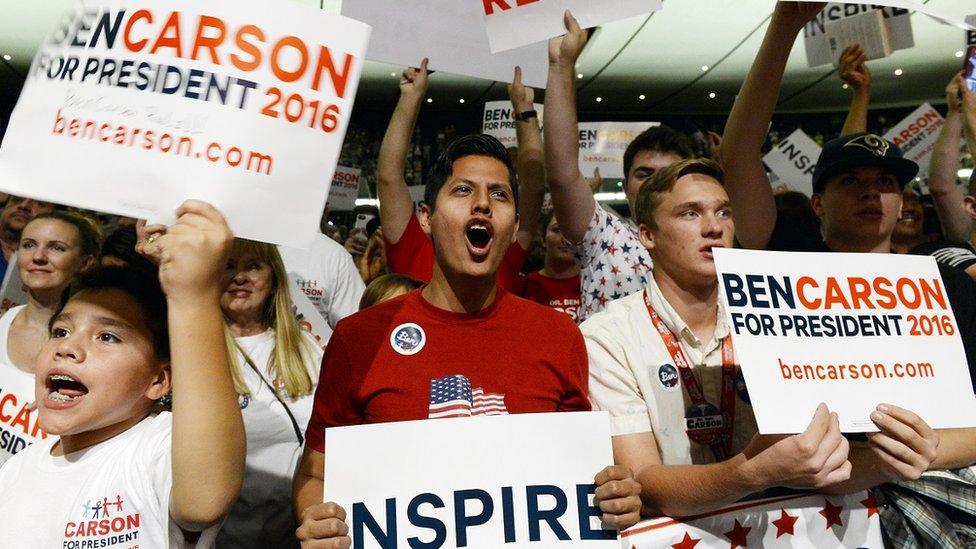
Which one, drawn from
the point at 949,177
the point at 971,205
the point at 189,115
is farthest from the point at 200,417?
the point at 949,177

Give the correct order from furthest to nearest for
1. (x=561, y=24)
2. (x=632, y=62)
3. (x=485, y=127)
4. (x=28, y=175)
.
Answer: (x=632, y=62)
(x=485, y=127)
(x=561, y=24)
(x=28, y=175)

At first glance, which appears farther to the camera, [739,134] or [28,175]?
[739,134]

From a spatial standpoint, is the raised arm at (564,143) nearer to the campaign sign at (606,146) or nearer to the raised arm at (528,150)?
the raised arm at (528,150)

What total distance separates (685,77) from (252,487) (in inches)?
469

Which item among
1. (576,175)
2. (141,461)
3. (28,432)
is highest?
(576,175)

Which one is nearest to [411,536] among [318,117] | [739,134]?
[318,117]

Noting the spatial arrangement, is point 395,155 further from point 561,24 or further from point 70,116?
point 70,116

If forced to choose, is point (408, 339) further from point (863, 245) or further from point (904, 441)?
point (863, 245)

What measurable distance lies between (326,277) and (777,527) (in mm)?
2648

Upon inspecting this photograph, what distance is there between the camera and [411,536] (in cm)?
189

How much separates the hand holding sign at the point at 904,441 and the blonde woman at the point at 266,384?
1.85m

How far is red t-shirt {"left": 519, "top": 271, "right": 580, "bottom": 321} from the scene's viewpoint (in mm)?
4324

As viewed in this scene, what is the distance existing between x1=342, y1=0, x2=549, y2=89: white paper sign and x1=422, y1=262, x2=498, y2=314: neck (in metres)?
1.04

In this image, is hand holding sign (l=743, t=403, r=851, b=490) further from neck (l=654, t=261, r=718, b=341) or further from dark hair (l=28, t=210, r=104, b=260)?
dark hair (l=28, t=210, r=104, b=260)
